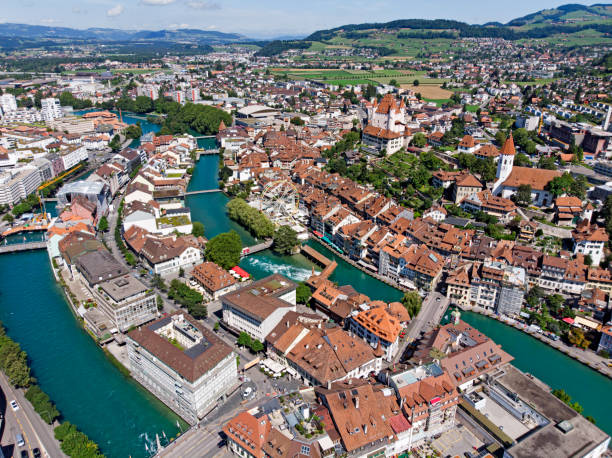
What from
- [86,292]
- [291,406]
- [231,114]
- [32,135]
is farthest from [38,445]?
[231,114]

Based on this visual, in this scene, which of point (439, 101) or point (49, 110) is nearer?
point (49, 110)

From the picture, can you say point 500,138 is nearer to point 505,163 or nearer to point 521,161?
point 521,161

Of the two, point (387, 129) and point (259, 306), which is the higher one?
point (387, 129)

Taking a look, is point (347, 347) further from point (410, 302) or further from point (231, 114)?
point (231, 114)

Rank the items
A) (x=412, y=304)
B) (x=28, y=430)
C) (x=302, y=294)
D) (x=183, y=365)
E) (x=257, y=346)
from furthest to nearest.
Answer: (x=302, y=294) < (x=412, y=304) < (x=257, y=346) < (x=183, y=365) < (x=28, y=430)

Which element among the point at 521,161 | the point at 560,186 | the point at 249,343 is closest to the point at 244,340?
the point at 249,343

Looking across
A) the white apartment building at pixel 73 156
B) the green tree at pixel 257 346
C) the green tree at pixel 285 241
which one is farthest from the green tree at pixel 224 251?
the white apartment building at pixel 73 156

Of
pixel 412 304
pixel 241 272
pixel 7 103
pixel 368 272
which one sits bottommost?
pixel 368 272
